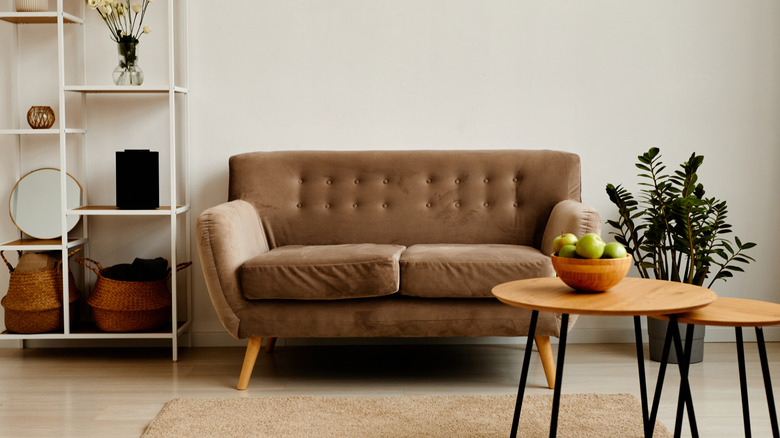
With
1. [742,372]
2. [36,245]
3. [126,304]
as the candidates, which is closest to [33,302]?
[36,245]

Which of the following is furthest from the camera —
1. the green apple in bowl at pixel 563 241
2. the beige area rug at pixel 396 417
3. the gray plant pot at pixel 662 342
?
the gray plant pot at pixel 662 342

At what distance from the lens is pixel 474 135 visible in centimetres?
366

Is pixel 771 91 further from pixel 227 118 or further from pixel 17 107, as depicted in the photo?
pixel 17 107

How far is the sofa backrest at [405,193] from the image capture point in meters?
3.37

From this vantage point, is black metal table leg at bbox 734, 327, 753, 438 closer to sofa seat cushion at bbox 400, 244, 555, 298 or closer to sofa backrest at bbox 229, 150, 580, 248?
sofa seat cushion at bbox 400, 244, 555, 298

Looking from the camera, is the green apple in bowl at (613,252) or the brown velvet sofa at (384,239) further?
the brown velvet sofa at (384,239)

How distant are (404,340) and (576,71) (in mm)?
1531

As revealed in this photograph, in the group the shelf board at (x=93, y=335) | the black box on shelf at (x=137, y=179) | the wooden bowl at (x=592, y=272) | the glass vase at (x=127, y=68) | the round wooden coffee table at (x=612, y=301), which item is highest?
the glass vase at (x=127, y=68)

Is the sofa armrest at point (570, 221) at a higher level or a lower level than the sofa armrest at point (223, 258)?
higher

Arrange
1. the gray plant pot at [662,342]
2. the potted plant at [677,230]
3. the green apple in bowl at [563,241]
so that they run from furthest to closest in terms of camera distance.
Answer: the gray plant pot at [662,342], the potted plant at [677,230], the green apple in bowl at [563,241]

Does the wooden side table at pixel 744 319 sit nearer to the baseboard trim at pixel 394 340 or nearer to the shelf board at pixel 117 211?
the baseboard trim at pixel 394 340

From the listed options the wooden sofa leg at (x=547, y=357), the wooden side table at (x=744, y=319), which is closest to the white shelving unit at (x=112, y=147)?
the wooden sofa leg at (x=547, y=357)

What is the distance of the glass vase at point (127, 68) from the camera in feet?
11.1

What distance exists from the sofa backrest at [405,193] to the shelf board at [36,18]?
3.14ft
